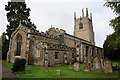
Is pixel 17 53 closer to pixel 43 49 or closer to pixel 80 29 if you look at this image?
pixel 43 49

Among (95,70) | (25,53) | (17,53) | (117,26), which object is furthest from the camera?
(17,53)

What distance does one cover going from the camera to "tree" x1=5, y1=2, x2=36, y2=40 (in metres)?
25.3

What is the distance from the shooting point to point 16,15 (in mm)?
26094

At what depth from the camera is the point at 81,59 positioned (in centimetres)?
1986

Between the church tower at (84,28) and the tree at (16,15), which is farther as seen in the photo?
the church tower at (84,28)

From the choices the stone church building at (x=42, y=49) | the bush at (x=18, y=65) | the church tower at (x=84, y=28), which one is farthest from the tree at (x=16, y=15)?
the church tower at (x=84, y=28)

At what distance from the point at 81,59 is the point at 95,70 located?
899cm

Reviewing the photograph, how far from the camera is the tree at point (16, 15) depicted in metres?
25.3

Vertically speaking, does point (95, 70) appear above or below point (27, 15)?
below

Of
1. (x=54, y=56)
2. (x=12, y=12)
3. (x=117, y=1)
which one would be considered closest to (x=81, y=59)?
(x=54, y=56)

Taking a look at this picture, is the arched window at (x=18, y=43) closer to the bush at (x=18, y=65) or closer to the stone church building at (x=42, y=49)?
the stone church building at (x=42, y=49)

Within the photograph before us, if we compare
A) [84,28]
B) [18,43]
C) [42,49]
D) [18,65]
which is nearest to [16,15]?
[18,43]

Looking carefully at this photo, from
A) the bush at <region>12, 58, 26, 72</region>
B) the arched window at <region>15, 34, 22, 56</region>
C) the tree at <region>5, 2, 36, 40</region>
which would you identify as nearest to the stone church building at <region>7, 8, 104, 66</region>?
the arched window at <region>15, 34, 22, 56</region>

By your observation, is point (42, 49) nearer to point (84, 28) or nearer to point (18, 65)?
point (18, 65)
